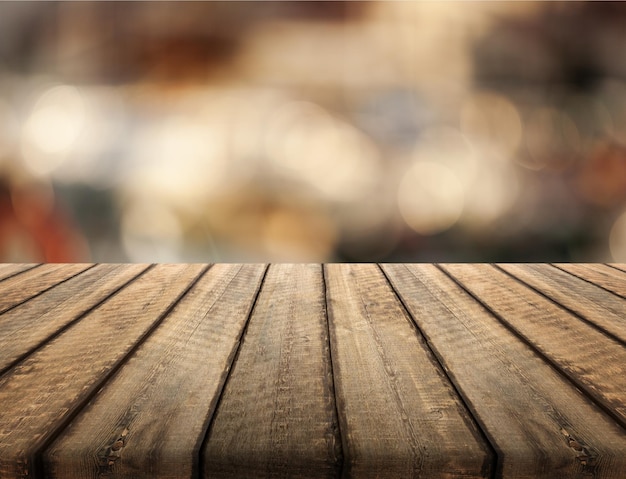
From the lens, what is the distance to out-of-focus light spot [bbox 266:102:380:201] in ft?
6.55

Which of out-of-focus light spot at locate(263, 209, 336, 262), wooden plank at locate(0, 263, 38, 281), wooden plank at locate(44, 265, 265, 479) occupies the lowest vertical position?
wooden plank at locate(44, 265, 265, 479)

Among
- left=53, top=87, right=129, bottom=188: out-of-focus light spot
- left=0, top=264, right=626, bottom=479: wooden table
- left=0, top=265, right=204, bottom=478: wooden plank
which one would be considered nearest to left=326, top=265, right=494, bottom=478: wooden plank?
left=0, top=264, right=626, bottom=479: wooden table

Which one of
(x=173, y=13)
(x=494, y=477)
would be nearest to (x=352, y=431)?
(x=494, y=477)

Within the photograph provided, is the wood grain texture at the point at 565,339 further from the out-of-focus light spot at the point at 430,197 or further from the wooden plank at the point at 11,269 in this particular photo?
the wooden plank at the point at 11,269

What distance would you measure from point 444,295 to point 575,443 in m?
0.70

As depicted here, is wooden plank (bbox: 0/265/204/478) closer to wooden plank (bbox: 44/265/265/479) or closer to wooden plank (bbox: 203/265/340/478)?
wooden plank (bbox: 44/265/265/479)

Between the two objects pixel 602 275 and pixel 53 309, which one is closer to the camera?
pixel 53 309

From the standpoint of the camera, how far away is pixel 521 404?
71 centimetres

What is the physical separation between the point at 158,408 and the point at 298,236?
137cm

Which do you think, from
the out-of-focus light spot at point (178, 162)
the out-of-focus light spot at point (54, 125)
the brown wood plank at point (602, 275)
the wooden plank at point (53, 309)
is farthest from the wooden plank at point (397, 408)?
the out-of-focus light spot at point (54, 125)

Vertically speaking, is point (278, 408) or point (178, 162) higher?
point (178, 162)

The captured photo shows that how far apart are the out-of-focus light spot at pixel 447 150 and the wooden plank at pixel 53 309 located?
0.99 meters

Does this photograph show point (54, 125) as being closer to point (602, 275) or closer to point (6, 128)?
point (6, 128)

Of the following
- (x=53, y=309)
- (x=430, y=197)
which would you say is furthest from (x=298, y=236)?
(x=53, y=309)
